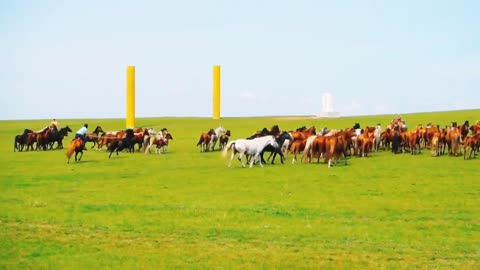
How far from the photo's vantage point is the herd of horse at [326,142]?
3011cm

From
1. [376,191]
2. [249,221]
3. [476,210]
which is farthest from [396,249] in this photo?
[376,191]

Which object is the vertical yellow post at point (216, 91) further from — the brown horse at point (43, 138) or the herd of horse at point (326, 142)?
the herd of horse at point (326, 142)

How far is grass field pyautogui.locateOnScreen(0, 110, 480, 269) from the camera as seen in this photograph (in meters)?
12.6

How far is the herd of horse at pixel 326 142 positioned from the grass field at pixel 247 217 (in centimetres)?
91

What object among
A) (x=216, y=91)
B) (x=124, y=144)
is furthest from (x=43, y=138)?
(x=216, y=91)

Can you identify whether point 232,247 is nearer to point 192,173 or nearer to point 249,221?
point 249,221

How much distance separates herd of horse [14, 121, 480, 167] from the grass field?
2.97 ft

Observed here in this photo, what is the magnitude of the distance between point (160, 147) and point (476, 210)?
81.5 feet

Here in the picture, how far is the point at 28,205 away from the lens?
1944 centimetres

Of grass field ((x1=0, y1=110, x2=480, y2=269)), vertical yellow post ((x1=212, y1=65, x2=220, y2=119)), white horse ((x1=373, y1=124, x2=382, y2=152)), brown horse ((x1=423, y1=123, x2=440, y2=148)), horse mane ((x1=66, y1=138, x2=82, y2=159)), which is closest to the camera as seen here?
grass field ((x1=0, y1=110, x2=480, y2=269))

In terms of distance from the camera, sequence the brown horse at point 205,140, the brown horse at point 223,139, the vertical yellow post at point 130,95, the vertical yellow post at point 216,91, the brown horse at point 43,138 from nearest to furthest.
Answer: the brown horse at point 205,140
the brown horse at point 223,139
the brown horse at point 43,138
the vertical yellow post at point 130,95
the vertical yellow post at point 216,91

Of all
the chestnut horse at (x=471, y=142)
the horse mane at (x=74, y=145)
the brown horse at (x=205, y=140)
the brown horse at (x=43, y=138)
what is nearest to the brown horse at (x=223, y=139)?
the brown horse at (x=205, y=140)

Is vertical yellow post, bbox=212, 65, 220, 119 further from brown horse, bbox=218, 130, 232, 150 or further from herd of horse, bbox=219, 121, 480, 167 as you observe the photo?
herd of horse, bbox=219, 121, 480, 167

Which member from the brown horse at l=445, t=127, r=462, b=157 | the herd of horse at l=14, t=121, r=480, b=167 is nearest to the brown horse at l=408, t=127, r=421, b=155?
the herd of horse at l=14, t=121, r=480, b=167
